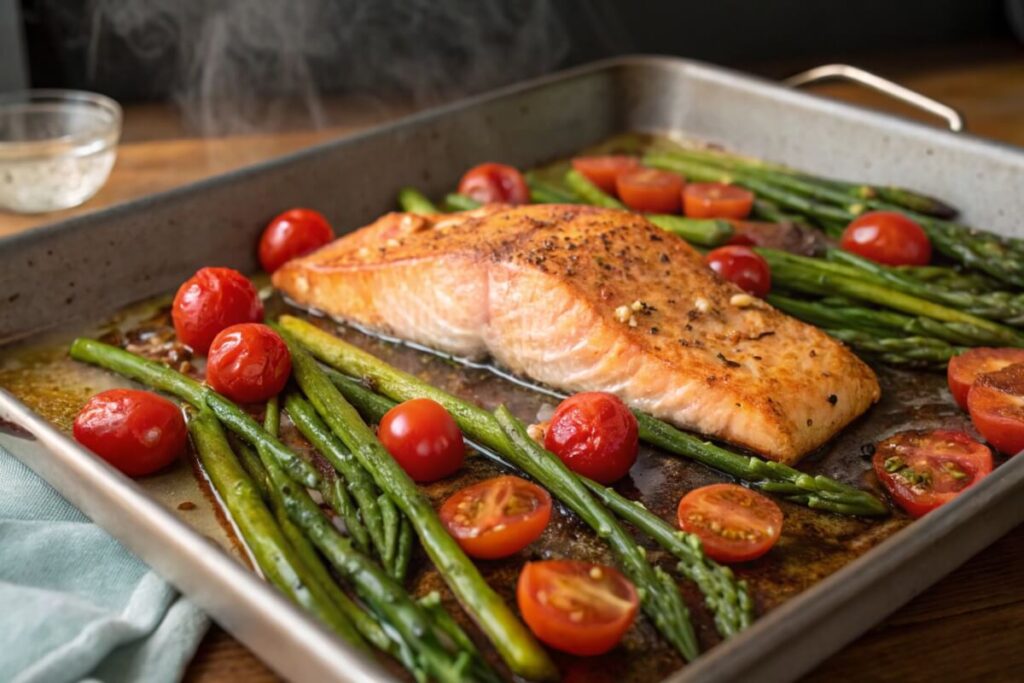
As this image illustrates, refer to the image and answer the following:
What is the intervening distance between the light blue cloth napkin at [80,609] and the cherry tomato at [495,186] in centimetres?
267

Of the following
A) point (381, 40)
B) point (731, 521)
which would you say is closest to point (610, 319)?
point (731, 521)

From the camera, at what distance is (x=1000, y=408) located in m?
4.05

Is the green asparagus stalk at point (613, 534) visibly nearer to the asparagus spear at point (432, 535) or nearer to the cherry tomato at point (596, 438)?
the cherry tomato at point (596, 438)

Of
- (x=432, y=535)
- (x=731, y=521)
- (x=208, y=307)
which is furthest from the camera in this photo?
(x=208, y=307)

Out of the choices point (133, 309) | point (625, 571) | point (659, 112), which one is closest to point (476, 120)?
point (659, 112)

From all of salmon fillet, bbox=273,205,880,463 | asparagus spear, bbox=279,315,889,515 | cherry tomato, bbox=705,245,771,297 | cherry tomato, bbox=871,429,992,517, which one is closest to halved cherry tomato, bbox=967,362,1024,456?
cherry tomato, bbox=871,429,992,517

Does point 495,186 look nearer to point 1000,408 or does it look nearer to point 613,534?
point 1000,408

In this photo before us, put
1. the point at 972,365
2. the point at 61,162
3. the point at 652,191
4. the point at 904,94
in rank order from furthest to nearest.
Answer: the point at 904,94
the point at 61,162
the point at 652,191
the point at 972,365

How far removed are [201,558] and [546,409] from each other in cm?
162

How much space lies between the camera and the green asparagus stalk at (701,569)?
3250mm

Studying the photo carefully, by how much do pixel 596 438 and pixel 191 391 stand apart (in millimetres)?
1438

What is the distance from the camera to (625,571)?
3.39 meters

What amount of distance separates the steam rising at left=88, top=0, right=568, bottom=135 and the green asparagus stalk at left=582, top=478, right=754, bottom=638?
4743 millimetres

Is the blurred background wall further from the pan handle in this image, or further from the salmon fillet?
the salmon fillet
